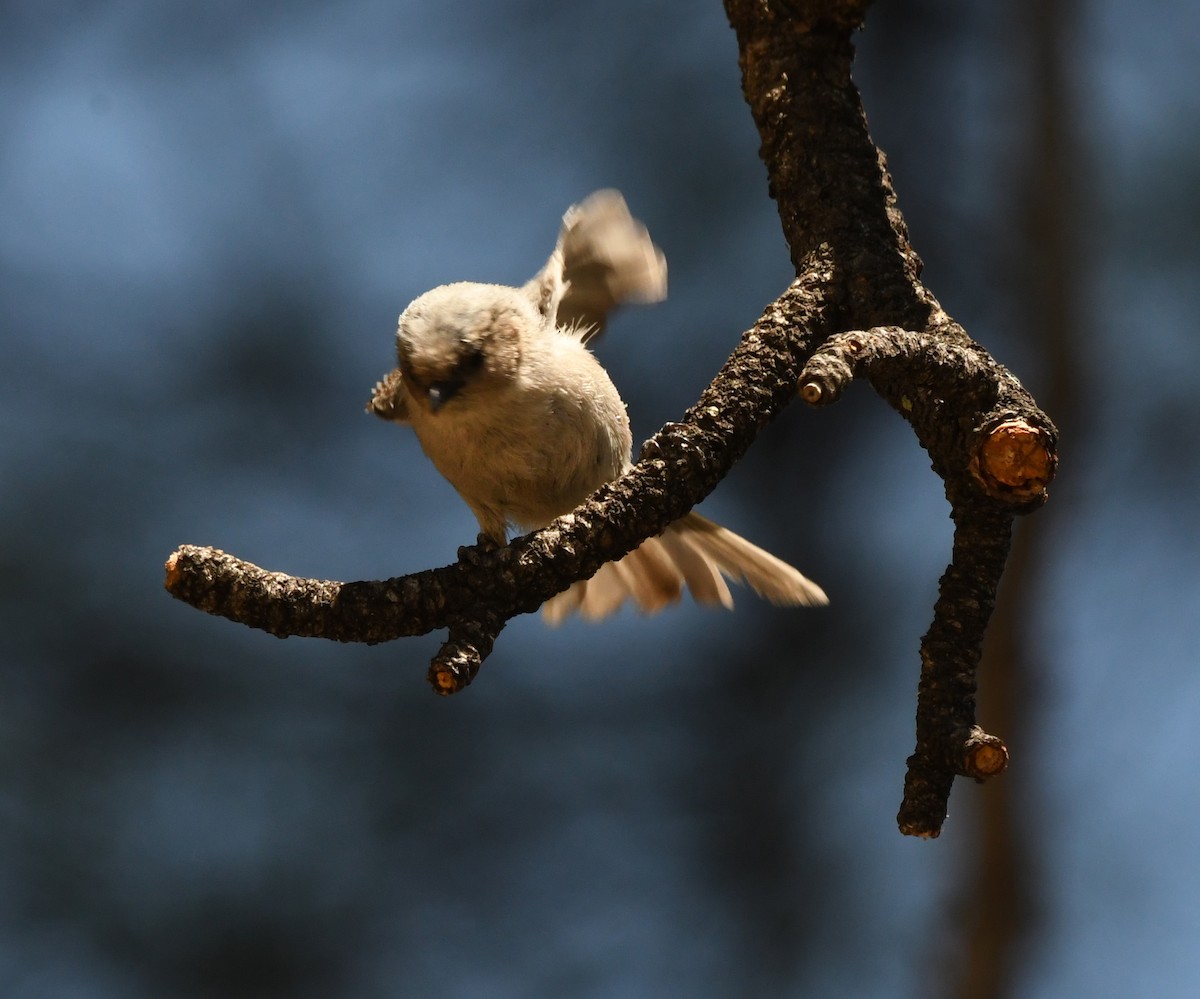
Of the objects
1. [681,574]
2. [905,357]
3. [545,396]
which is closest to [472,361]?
[545,396]

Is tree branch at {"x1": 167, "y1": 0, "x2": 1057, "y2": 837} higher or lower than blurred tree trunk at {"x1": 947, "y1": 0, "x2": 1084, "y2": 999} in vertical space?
lower

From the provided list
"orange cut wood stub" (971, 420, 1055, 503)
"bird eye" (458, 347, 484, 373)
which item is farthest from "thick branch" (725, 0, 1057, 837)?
"bird eye" (458, 347, 484, 373)

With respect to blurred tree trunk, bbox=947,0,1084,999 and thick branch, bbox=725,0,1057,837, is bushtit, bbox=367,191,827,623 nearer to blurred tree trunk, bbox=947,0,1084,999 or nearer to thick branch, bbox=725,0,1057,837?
thick branch, bbox=725,0,1057,837

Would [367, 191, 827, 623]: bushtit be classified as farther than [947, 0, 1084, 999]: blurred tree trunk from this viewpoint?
No

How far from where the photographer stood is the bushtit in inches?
84.7

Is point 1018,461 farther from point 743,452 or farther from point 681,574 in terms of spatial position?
point 681,574

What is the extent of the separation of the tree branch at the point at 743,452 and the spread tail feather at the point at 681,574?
117cm

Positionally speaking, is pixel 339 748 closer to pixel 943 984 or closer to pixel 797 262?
pixel 943 984

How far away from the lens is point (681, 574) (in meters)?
2.74

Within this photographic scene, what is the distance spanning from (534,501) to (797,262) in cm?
88

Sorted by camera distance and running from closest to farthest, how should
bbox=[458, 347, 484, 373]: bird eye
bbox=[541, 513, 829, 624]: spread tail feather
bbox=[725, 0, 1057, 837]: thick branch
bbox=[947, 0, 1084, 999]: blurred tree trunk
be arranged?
1. bbox=[725, 0, 1057, 837]: thick branch
2. bbox=[458, 347, 484, 373]: bird eye
3. bbox=[541, 513, 829, 624]: spread tail feather
4. bbox=[947, 0, 1084, 999]: blurred tree trunk

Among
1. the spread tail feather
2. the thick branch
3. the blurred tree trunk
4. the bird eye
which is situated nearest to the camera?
the thick branch

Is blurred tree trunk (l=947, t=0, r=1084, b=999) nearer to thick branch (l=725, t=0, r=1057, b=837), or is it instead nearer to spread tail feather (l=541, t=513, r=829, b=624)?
A: spread tail feather (l=541, t=513, r=829, b=624)

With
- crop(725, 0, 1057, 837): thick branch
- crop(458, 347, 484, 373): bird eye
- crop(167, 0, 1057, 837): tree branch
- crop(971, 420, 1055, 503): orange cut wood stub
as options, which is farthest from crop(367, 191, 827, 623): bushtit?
crop(971, 420, 1055, 503): orange cut wood stub
